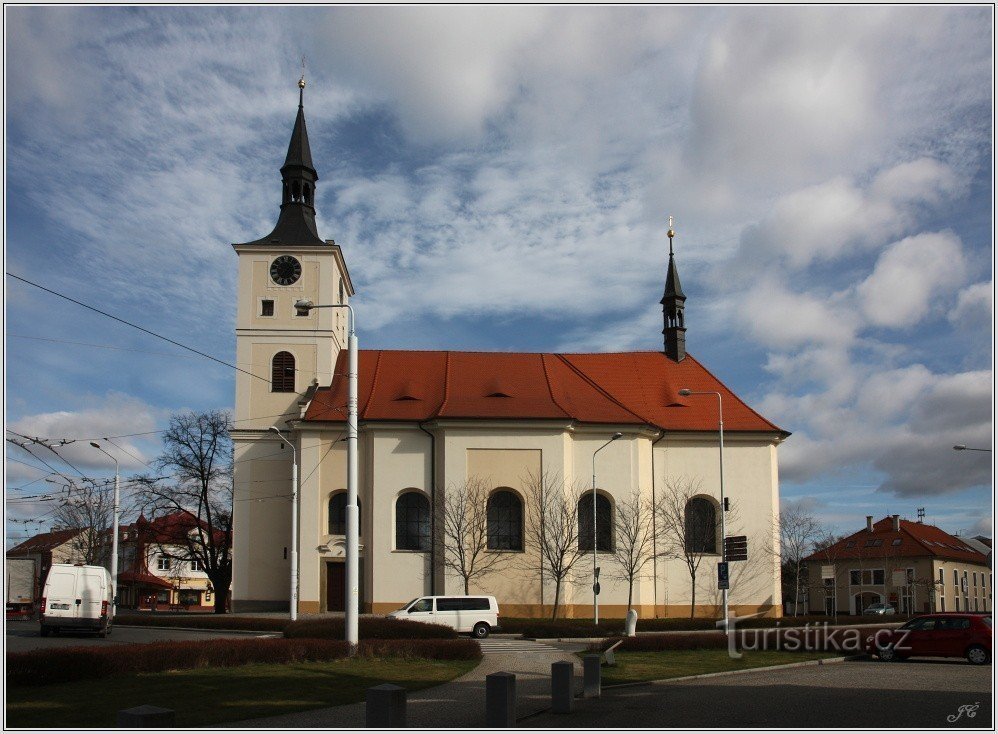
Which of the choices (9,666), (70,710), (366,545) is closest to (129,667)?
(9,666)

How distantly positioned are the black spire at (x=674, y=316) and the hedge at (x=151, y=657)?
35656 millimetres

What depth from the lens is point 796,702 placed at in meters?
14.7

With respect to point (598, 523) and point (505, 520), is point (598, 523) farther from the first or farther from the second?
point (505, 520)

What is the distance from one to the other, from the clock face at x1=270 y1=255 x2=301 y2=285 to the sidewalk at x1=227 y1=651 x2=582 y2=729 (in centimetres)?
3221

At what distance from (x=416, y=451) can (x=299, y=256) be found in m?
12.1

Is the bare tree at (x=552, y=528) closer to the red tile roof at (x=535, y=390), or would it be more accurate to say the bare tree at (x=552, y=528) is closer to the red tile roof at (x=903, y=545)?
the red tile roof at (x=535, y=390)

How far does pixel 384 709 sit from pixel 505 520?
34.3 meters

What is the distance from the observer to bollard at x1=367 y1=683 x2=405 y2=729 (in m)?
10.9

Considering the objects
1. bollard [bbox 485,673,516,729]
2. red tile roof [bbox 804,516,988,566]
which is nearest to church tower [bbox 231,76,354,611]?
bollard [bbox 485,673,516,729]

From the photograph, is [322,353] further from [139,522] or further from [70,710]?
[70,710]

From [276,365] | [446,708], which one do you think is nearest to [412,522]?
[276,365]

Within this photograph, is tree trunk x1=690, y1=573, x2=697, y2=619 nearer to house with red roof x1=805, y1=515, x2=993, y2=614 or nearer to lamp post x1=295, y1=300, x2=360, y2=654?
lamp post x1=295, y1=300, x2=360, y2=654

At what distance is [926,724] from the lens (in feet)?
41.2

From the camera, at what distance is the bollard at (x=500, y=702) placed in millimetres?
12375
